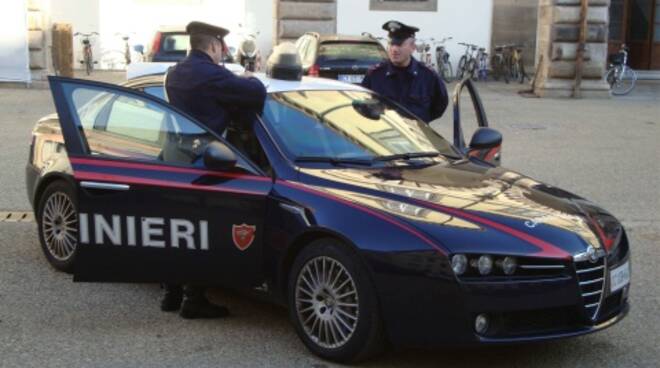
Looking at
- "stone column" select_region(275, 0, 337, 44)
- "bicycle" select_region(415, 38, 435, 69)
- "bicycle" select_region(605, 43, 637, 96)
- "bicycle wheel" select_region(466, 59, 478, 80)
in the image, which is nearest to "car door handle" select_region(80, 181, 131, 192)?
"stone column" select_region(275, 0, 337, 44)

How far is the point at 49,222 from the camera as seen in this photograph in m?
6.32

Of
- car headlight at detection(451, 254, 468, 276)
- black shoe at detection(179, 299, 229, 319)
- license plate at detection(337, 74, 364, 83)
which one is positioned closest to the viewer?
car headlight at detection(451, 254, 468, 276)

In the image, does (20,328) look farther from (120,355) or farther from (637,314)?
(637,314)

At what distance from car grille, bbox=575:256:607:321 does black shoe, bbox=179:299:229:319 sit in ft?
6.83

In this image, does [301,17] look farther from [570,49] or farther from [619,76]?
[619,76]

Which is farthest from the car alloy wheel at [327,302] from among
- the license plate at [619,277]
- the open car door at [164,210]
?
the license plate at [619,277]

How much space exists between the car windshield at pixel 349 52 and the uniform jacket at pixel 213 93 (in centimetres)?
973

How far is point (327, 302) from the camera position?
4.68 meters

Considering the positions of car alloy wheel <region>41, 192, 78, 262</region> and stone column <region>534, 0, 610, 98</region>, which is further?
stone column <region>534, 0, 610, 98</region>

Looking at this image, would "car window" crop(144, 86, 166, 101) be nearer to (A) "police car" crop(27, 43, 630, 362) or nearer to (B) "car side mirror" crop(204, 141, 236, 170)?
(A) "police car" crop(27, 43, 630, 362)

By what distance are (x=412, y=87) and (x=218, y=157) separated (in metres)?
2.42

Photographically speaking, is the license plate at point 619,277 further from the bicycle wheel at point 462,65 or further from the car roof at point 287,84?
the bicycle wheel at point 462,65

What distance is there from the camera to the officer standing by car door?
5309 millimetres

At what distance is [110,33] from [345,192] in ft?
66.3
